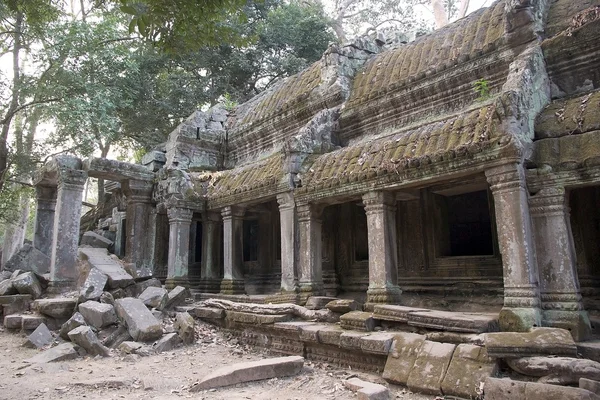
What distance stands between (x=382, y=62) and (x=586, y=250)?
5115mm

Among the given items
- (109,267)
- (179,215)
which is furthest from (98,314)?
(179,215)

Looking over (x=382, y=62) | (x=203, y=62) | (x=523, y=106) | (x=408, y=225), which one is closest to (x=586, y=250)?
(x=523, y=106)

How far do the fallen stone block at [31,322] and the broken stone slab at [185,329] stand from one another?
249cm

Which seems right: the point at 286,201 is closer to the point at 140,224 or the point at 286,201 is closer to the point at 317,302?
the point at 317,302

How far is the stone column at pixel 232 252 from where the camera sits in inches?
377

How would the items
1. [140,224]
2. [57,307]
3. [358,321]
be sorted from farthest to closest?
[140,224] < [57,307] < [358,321]

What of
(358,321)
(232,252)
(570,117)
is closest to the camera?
(570,117)

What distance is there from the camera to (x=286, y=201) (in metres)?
7.84

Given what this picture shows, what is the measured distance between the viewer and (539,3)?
255 inches

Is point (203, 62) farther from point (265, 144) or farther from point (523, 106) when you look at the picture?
point (523, 106)

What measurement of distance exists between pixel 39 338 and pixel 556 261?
25.0ft

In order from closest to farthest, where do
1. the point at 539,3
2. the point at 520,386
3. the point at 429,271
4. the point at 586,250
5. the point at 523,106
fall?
the point at 520,386 → the point at 523,106 → the point at 586,250 → the point at 539,3 → the point at 429,271

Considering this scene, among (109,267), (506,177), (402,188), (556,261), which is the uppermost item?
(402,188)

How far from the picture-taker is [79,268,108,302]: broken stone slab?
7964mm
